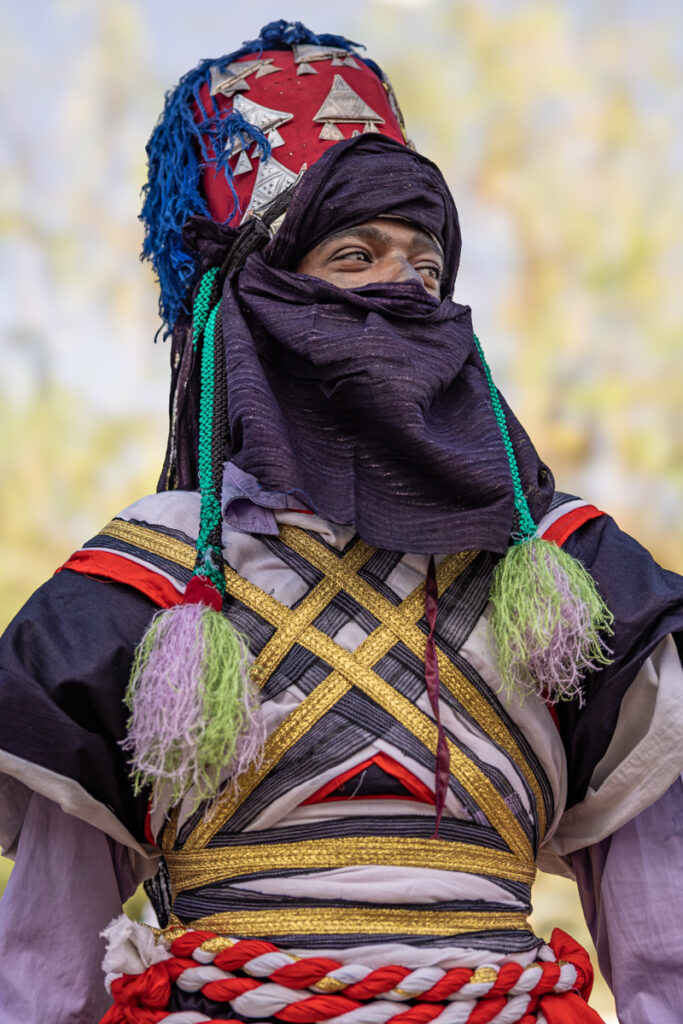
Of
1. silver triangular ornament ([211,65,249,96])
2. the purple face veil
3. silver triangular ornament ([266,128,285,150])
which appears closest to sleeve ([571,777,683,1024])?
the purple face veil

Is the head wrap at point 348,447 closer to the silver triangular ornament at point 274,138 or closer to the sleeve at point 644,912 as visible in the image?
the silver triangular ornament at point 274,138

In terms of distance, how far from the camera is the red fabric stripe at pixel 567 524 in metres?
1.75

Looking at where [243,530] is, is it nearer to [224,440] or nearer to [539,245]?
[224,440]

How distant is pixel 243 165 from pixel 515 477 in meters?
0.80

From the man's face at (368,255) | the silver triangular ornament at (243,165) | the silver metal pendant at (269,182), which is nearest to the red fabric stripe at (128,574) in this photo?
the man's face at (368,255)

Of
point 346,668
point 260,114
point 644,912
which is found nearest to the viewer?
point 346,668

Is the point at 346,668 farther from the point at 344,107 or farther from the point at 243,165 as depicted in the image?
the point at 344,107

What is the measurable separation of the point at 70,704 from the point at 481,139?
222 inches

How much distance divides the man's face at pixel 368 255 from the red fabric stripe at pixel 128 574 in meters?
0.58

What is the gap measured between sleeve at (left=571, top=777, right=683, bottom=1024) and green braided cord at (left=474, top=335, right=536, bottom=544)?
0.48 m

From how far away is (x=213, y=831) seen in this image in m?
1.55

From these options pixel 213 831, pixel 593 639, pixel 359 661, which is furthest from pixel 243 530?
pixel 593 639

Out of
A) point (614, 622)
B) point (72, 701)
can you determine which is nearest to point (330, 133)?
point (614, 622)

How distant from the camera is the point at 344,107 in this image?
2.10m
